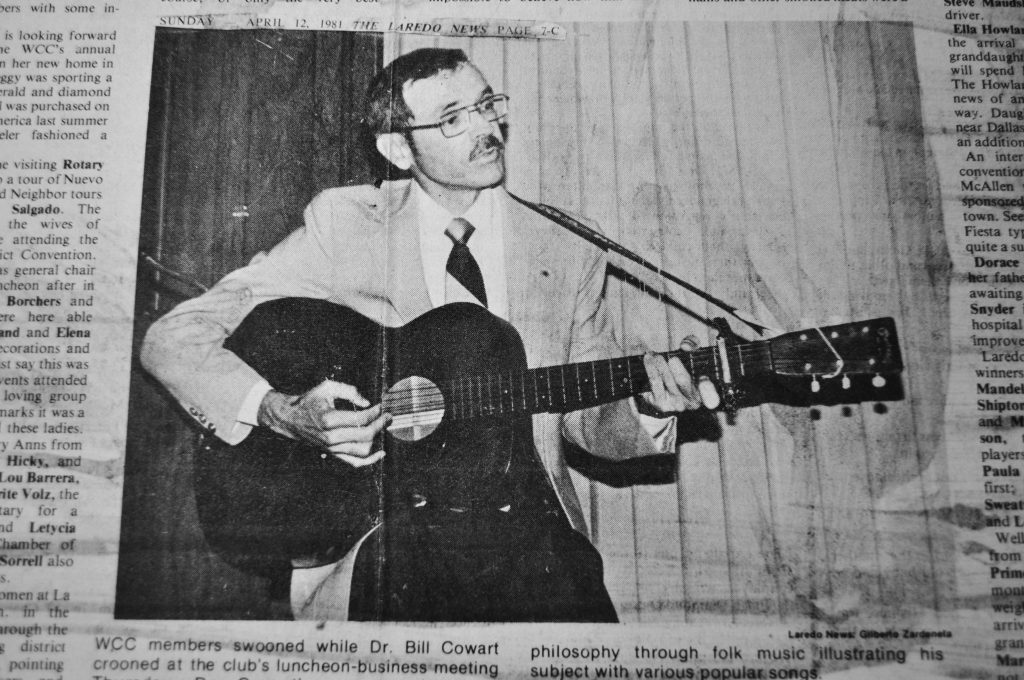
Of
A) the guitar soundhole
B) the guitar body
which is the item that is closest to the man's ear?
the guitar body

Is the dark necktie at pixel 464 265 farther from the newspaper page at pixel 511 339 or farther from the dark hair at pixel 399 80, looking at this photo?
the dark hair at pixel 399 80

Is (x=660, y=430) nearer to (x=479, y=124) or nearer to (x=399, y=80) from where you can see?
(x=479, y=124)

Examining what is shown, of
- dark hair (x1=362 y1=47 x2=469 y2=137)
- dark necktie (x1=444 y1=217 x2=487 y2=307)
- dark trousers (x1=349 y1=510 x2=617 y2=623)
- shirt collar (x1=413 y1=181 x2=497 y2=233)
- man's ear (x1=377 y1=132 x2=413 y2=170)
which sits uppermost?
dark hair (x1=362 y1=47 x2=469 y2=137)

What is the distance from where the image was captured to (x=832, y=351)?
118 centimetres

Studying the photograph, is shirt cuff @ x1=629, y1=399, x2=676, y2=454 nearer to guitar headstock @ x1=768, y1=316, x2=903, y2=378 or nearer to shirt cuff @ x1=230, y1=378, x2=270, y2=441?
guitar headstock @ x1=768, y1=316, x2=903, y2=378

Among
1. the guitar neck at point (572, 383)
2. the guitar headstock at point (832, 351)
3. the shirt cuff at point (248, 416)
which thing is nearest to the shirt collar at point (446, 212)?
the guitar neck at point (572, 383)

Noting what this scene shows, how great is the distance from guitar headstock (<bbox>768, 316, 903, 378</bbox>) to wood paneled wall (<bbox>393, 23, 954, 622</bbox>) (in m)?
0.05

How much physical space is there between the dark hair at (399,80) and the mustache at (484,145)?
12cm

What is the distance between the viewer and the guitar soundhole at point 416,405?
3.97 feet

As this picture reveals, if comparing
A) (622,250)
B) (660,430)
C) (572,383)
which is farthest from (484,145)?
(660,430)

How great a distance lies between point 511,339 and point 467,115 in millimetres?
390

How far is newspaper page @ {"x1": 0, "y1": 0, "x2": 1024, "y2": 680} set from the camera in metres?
1.16

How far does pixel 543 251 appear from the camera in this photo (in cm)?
127

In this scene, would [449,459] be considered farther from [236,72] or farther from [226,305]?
[236,72]
